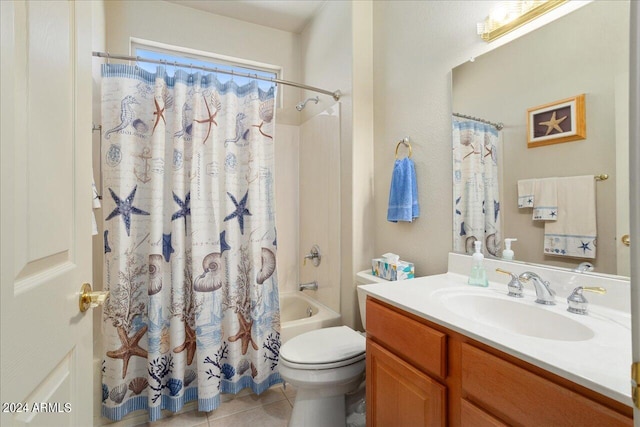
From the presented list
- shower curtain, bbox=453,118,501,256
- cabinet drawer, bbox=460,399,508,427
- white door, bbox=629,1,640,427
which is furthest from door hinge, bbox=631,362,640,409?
shower curtain, bbox=453,118,501,256

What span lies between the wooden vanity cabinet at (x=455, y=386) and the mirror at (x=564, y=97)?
569mm

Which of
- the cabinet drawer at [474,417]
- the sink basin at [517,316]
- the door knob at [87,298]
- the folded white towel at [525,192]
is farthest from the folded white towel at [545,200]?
the door knob at [87,298]

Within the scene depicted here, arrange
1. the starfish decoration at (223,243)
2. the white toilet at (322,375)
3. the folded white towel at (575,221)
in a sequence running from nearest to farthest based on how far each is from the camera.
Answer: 1. the folded white towel at (575,221)
2. the white toilet at (322,375)
3. the starfish decoration at (223,243)

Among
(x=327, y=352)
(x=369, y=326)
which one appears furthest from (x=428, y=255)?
(x=327, y=352)

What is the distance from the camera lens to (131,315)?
1630 millimetres

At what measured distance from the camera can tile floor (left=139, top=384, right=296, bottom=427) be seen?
1663mm

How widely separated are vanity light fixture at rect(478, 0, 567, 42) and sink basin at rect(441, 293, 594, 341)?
3.67ft

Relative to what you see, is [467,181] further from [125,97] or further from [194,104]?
[125,97]

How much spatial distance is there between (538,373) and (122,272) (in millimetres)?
1812

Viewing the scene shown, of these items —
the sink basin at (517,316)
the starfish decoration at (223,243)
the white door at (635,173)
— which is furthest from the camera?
the starfish decoration at (223,243)

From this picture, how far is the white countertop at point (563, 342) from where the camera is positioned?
0.60 metres

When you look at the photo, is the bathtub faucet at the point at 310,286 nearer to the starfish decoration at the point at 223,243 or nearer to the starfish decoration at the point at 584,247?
the starfish decoration at the point at 223,243

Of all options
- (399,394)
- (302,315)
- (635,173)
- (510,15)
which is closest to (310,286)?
(302,315)

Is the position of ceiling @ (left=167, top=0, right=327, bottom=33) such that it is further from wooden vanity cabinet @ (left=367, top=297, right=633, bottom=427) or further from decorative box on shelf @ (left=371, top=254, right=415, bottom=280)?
wooden vanity cabinet @ (left=367, top=297, right=633, bottom=427)
